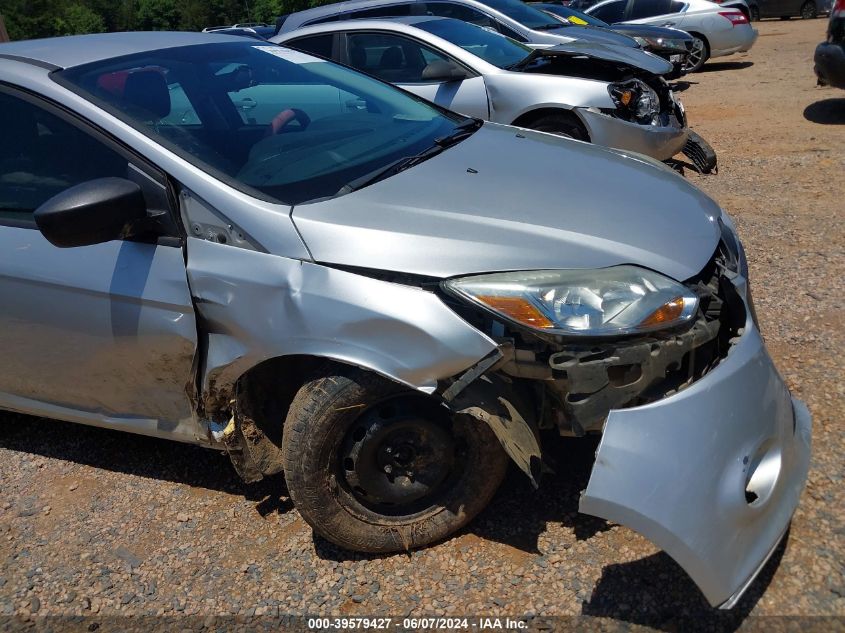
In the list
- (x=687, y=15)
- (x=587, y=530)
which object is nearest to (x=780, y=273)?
(x=587, y=530)

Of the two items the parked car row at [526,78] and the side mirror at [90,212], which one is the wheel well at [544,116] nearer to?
the parked car row at [526,78]

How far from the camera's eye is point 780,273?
432 centimetres

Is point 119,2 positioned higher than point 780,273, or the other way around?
point 780,273

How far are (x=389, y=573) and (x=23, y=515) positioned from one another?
60.4 inches

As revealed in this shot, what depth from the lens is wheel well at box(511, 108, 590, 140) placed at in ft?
19.3

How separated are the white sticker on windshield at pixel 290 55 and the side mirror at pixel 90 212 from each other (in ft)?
4.51

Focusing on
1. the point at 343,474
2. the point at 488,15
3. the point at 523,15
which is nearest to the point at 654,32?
the point at 523,15

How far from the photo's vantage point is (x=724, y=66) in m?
14.2

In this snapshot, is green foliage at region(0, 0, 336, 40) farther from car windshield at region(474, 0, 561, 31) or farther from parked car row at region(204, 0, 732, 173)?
parked car row at region(204, 0, 732, 173)

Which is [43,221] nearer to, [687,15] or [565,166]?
[565,166]

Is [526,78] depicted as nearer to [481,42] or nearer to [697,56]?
[481,42]

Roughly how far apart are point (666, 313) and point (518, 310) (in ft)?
1.38

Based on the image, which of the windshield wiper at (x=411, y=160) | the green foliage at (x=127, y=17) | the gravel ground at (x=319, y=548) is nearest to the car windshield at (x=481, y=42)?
the windshield wiper at (x=411, y=160)

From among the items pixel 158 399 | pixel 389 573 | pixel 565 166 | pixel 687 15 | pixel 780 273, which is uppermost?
pixel 565 166
